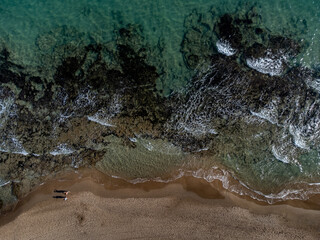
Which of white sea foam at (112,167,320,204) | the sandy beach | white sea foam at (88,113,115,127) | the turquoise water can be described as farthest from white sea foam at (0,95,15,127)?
white sea foam at (112,167,320,204)

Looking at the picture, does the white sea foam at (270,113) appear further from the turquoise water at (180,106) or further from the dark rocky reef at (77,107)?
the dark rocky reef at (77,107)

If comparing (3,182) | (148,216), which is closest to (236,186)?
(148,216)

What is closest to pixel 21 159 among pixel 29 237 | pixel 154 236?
pixel 29 237

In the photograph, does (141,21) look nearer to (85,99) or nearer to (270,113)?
(85,99)

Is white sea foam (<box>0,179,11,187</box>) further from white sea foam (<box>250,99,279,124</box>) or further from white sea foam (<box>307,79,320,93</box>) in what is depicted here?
white sea foam (<box>307,79,320,93</box>)

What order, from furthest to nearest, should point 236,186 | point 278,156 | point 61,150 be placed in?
point 61,150 < point 278,156 < point 236,186

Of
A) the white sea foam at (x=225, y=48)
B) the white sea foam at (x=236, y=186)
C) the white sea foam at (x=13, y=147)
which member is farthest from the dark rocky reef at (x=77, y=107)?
the white sea foam at (x=225, y=48)
